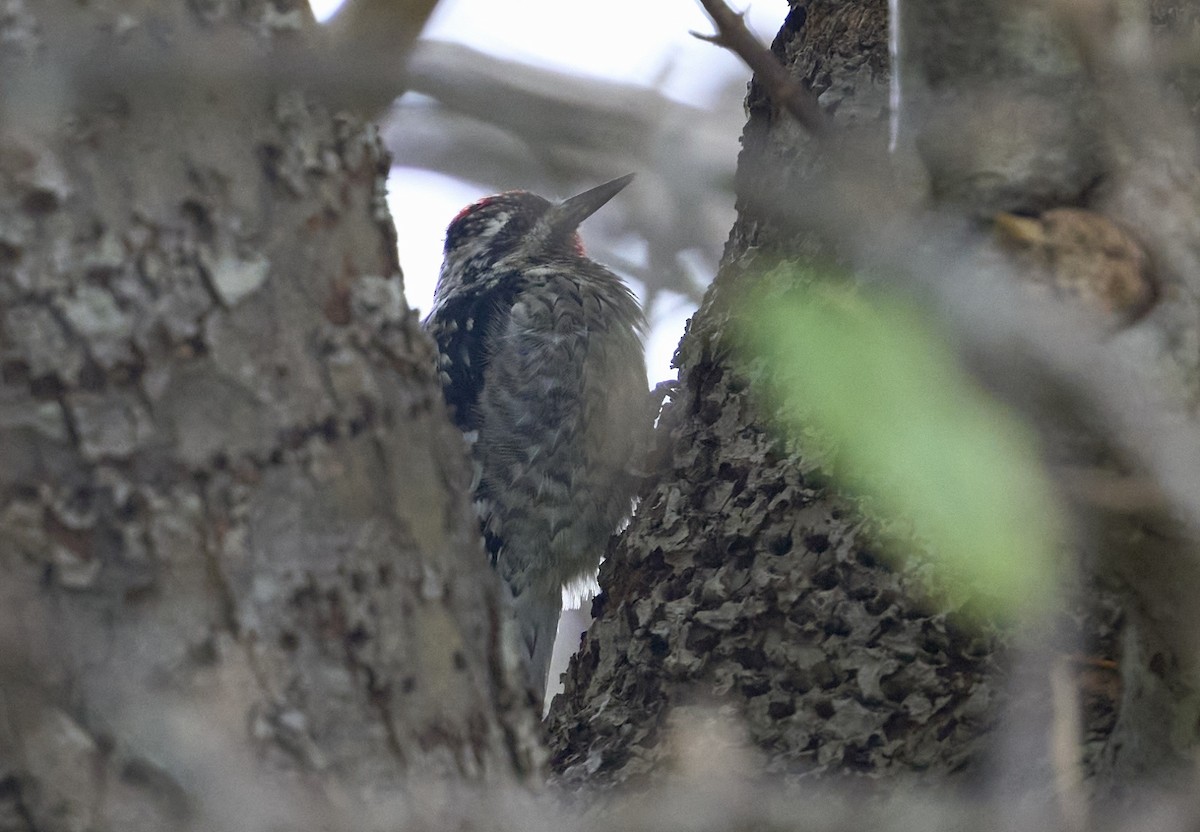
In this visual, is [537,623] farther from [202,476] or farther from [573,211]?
[202,476]

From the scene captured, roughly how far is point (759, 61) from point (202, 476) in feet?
2.69

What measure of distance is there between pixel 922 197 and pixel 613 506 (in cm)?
228

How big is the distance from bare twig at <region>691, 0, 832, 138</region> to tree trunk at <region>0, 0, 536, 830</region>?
1.65 ft

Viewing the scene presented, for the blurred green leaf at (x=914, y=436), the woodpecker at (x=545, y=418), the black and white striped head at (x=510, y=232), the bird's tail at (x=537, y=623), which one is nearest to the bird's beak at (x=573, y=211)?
the black and white striped head at (x=510, y=232)

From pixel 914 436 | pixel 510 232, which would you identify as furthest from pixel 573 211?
pixel 914 436

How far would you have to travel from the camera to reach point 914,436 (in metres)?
1.78

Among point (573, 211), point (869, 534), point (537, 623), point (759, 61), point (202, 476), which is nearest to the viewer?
point (202, 476)

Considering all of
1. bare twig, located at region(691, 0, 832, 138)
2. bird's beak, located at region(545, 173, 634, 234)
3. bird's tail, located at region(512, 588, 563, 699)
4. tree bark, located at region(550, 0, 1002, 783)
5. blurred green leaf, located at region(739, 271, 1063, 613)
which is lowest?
bird's tail, located at region(512, 588, 563, 699)

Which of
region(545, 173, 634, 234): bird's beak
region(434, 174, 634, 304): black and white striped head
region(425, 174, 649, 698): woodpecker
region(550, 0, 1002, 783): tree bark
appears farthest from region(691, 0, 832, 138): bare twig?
region(545, 173, 634, 234): bird's beak

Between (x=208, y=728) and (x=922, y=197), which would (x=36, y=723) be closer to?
(x=208, y=728)

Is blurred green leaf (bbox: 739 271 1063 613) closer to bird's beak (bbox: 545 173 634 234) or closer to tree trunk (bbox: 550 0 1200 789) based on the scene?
tree trunk (bbox: 550 0 1200 789)

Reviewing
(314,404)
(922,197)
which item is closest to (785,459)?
(922,197)

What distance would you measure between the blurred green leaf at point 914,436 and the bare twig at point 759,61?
0.25 metres

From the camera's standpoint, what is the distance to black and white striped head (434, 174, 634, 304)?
185 inches
